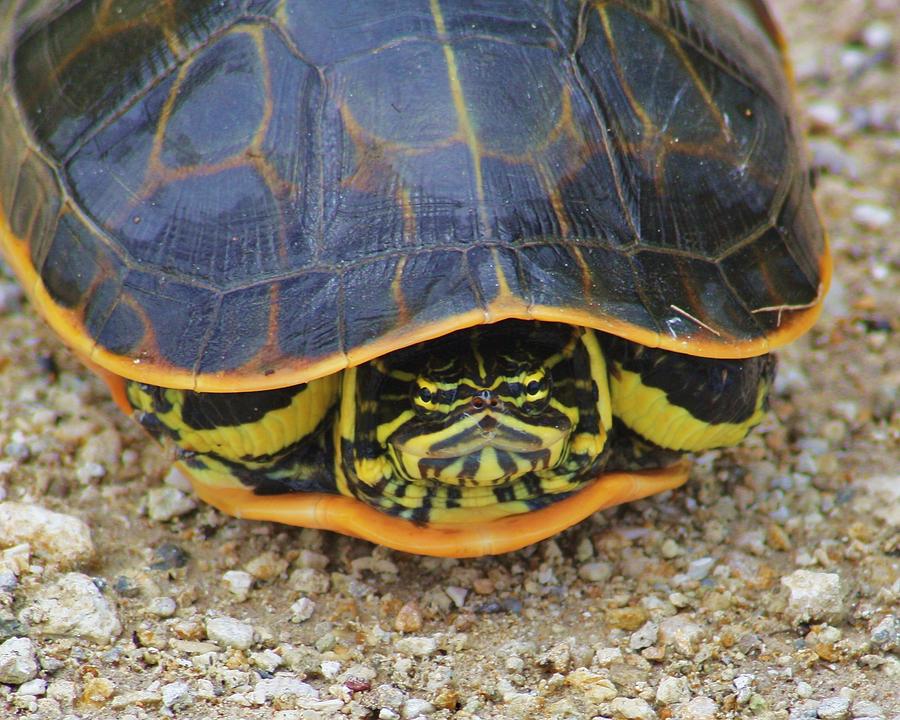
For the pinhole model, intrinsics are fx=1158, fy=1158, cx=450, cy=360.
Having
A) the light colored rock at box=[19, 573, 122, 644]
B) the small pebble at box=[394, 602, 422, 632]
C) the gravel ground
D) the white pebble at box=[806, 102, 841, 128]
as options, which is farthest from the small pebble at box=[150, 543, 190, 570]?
the white pebble at box=[806, 102, 841, 128]

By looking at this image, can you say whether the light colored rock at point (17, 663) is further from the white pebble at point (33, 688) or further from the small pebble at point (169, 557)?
the small pebble at point (169, 557)

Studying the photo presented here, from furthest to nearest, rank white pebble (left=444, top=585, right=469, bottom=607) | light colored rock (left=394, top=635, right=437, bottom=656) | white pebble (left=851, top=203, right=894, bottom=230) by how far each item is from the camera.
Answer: white pebble (left=851, top=203, right=894, bottom=230)
white pebble (left=444, top=585, right=469, bottom=607)
light colored rock (left=394, top=635, right=437, bottom=656)

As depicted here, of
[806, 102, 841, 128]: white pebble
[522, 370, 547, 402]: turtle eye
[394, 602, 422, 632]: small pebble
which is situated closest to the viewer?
[522, 370, 547, 402]: turtle eye

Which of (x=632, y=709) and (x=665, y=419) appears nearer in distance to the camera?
(x=632, y=709)

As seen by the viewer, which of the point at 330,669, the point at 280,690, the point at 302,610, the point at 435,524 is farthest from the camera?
the point at 435,524

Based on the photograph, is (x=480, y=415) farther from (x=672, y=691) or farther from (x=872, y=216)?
(x=872, y=216)

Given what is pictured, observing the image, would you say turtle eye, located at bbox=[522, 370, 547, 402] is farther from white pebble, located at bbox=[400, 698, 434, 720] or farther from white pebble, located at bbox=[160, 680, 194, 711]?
white pebble, located at bbox=[160, 680, 194, 711]

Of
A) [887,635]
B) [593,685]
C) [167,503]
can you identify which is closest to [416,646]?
Result: [593,685]
